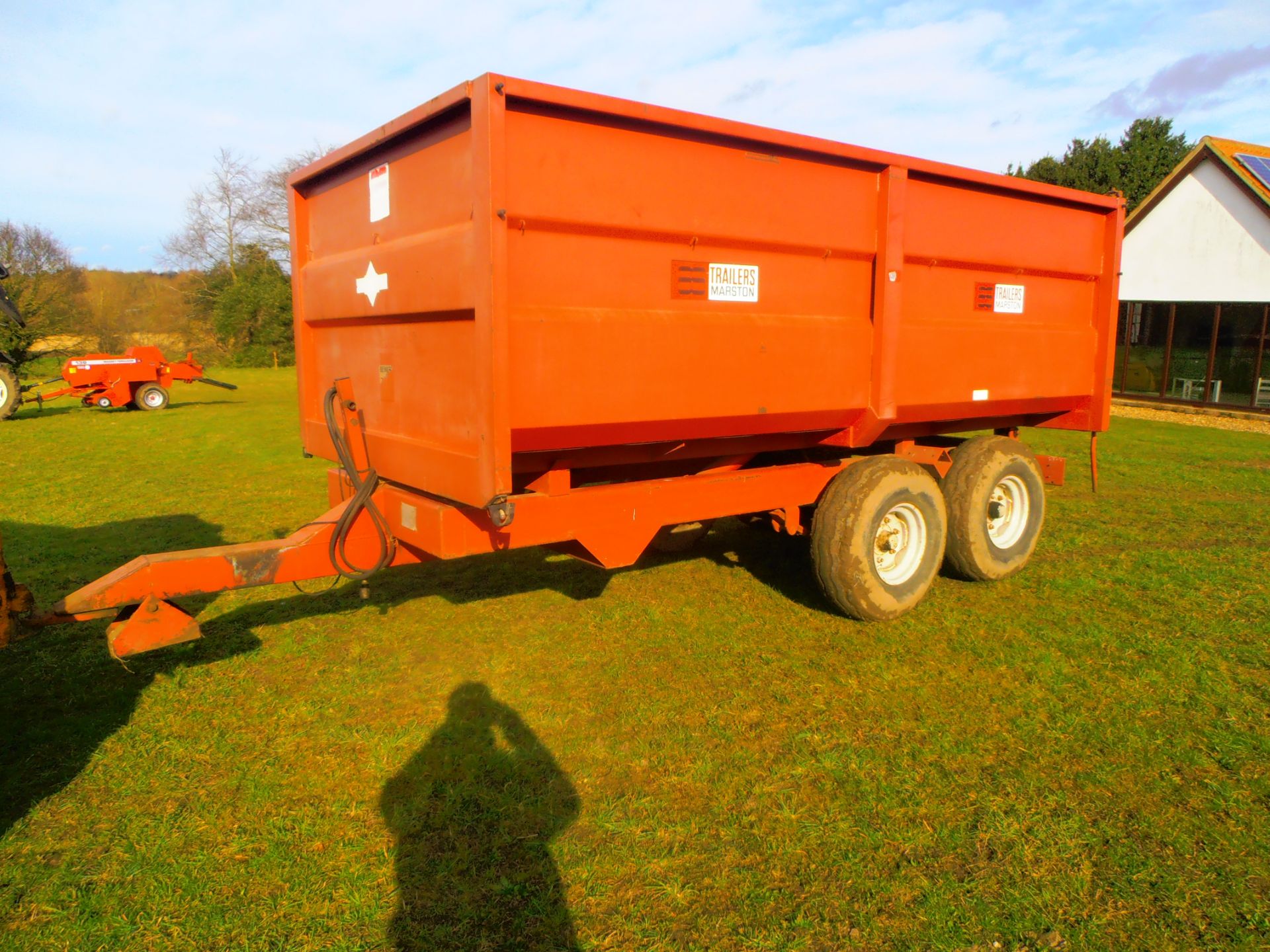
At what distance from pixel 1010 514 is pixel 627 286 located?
12.6 ft

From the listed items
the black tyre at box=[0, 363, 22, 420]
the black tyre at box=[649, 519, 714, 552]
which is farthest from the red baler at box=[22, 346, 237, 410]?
the black tyre at box=[649, 519, 714, 552]

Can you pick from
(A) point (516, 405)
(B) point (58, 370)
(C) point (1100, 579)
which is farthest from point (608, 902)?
(B) point (58, 370)

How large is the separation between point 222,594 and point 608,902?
4.17m

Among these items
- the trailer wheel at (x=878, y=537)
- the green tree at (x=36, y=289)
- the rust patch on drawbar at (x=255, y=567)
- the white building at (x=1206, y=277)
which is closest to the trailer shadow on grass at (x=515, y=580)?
the trailer wheel at (x=878, y=537)

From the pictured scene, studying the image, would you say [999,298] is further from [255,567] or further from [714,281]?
[255,567]

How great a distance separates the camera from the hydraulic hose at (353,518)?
161 inches

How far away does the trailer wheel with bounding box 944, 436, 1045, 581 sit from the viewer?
227 inches

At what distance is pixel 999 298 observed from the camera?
18.4ft

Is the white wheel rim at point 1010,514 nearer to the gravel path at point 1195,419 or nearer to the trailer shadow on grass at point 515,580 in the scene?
the trailer shadow on grass at point 515,580

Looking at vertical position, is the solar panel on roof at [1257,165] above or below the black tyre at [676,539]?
above

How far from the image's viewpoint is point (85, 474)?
1057 cm

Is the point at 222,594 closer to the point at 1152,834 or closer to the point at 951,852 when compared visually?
the point at 951,852

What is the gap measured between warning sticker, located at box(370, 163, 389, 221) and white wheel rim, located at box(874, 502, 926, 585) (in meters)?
3.37

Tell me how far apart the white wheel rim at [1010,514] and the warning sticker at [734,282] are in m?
2.92
